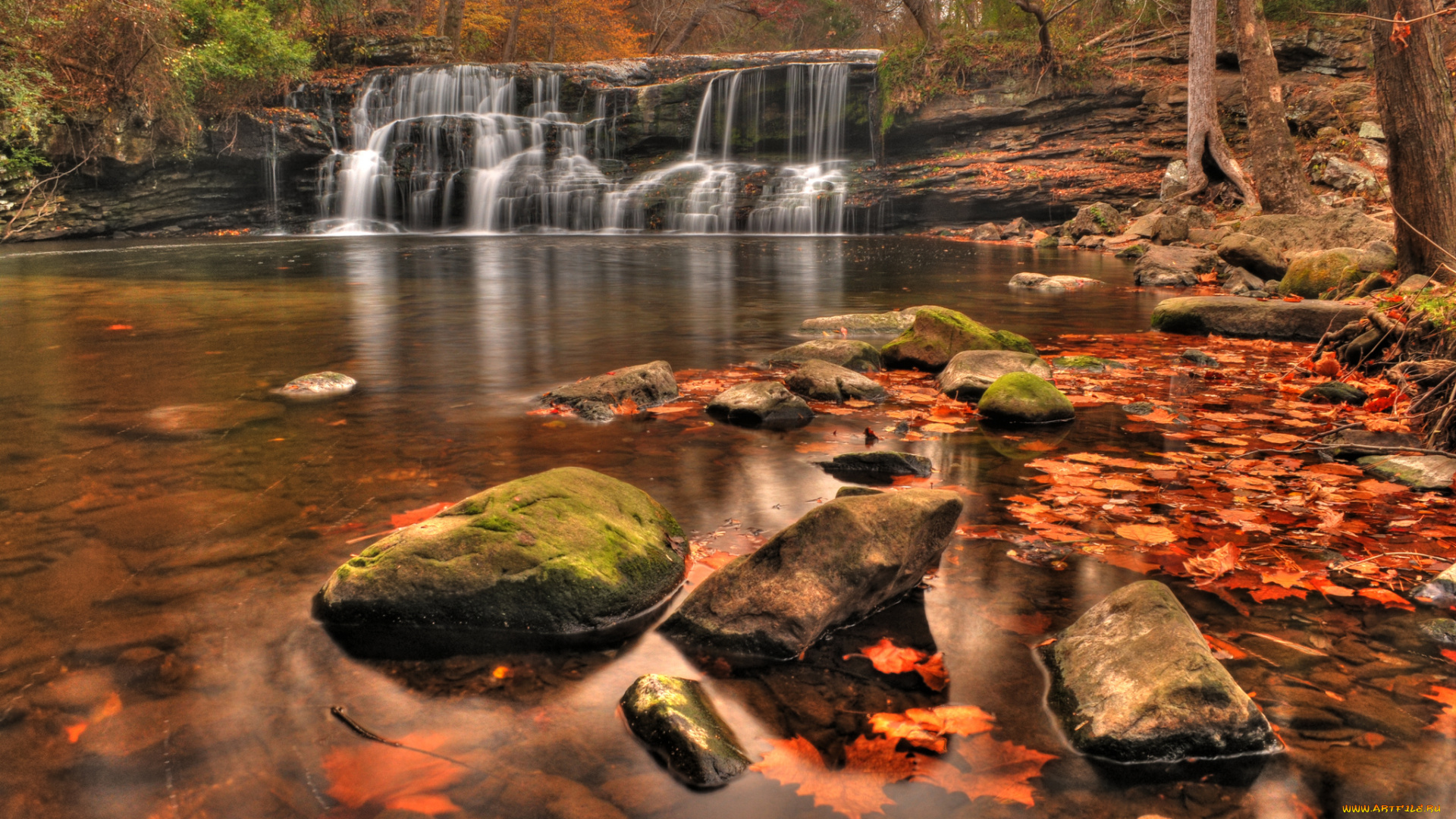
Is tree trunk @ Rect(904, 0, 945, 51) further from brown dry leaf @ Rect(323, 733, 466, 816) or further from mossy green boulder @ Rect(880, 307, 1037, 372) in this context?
brown dry leaf @ Rect(323, 733, 466, 816)

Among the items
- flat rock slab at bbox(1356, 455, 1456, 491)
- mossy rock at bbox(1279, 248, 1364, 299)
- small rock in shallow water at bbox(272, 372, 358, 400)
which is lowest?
flat rock slab at bbox(1356, 455, 1456, 491)

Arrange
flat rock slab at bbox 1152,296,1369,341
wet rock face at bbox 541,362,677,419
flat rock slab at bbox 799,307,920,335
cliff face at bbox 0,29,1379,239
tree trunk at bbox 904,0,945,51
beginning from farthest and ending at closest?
tree trunk at bbox 904,0,945,51 → cliff face at bbox 0,29,1379,239 → flat rock slab at bbox 799,307,920,335 → flat rock slab at bbox 1152,296,1369,341 → wet rock face at bbox 541,362,677,419

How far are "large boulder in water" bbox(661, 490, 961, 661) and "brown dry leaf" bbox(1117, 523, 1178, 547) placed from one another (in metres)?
0.94

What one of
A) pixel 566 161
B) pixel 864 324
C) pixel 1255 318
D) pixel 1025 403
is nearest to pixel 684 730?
pixel 1025 403

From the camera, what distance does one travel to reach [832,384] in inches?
225

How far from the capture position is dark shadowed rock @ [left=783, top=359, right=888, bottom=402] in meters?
5.71

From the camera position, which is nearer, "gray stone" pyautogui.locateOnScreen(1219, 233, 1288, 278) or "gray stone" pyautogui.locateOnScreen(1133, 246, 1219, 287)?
"gray stone" pyautogui.locateOnScreen(1219, 233, 1288, 278)

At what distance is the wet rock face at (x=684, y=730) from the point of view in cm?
215

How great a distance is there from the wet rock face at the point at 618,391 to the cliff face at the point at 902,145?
838 inches

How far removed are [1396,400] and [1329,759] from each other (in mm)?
3669

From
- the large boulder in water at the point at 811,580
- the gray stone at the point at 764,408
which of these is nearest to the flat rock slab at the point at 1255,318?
the gray stone at the point at 764,408

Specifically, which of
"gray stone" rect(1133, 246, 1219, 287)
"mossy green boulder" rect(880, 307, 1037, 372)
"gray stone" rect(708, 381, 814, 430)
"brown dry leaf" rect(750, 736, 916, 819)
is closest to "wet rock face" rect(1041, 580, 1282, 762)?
"brown dry leaf" rect(750, 736, 916, 819)

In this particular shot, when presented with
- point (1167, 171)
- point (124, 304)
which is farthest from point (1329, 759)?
point (1167, 171)

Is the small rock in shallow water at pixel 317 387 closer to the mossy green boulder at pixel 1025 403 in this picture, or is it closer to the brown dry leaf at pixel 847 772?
the mossy green boulder at pixel 1025 403
